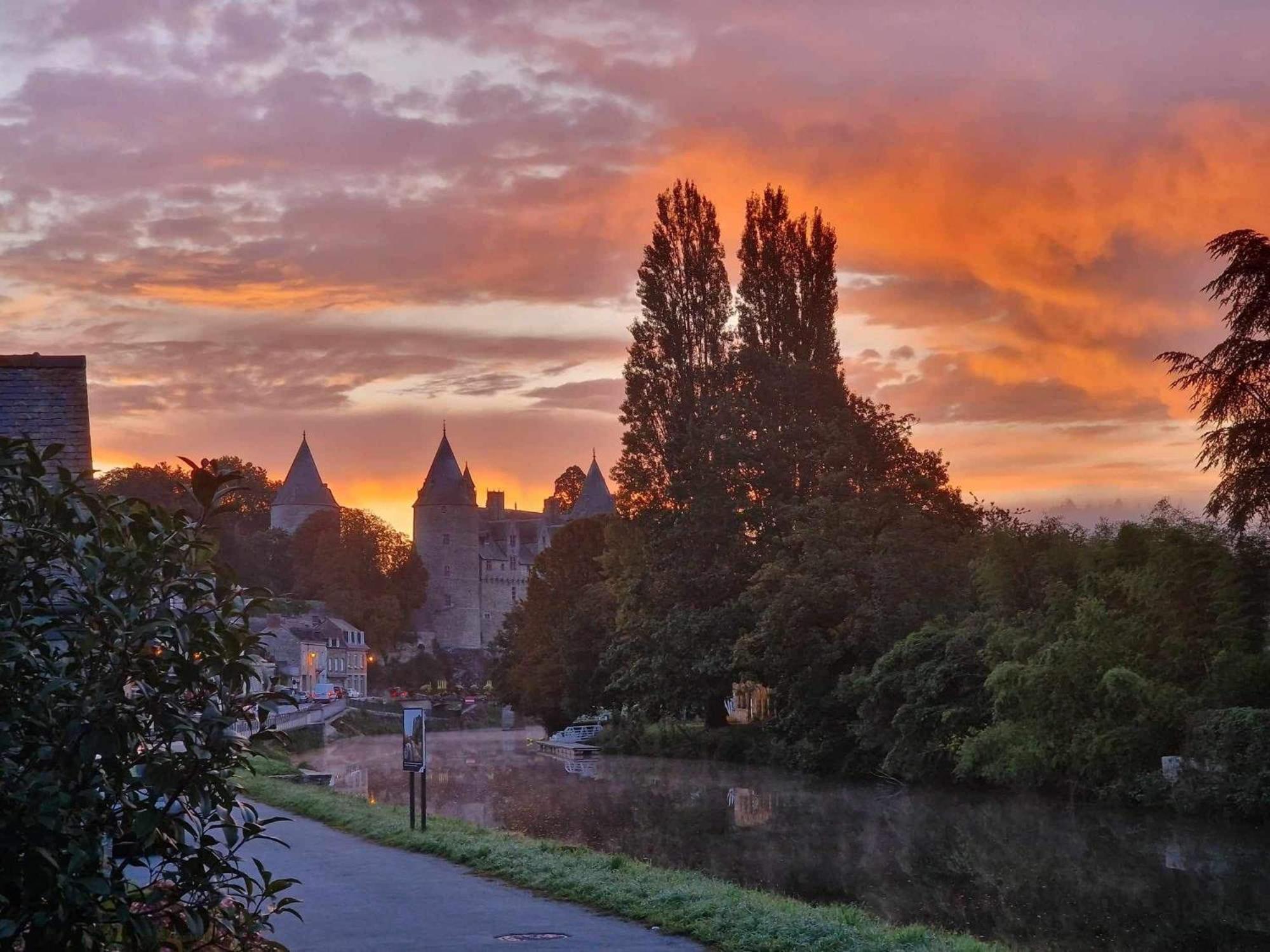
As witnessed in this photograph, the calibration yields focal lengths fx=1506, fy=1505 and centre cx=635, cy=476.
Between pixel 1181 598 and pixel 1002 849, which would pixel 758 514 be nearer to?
pixel 1181 598

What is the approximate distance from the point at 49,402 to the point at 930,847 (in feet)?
49.0

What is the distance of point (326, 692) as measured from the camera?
105 meters

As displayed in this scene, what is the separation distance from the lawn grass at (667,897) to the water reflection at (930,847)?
306 cm

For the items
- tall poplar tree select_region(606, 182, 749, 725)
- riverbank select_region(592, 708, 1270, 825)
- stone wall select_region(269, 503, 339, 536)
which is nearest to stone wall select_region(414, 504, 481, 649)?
stone wall select_region(269, 503, 339, 536)

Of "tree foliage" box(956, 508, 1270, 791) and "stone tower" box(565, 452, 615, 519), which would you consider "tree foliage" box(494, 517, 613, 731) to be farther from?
"stone tower" box(565, 452, 615, 519)

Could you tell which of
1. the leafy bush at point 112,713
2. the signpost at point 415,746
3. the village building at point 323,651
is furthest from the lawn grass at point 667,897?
the village building at point 323,651

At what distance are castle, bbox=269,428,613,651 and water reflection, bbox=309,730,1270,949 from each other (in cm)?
10216

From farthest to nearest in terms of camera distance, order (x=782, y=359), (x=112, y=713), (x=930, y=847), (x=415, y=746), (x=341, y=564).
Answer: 1. (x=341, y=564)
2. (x=782, y=359)
3. (x=930, y=847)
4. (x=415, y=746)
5. (x=112, y=713)

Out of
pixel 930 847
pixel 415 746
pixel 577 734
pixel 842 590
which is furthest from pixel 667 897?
pixel 577 734

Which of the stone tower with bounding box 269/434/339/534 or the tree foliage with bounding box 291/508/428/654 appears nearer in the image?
the tree foliage with bounding box 291/508/428/654

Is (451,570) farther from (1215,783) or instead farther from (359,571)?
(1215,783)

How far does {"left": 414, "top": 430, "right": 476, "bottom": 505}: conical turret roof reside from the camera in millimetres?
146625

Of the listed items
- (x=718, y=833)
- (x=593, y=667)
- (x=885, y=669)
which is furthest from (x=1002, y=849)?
(x=593, y=667)

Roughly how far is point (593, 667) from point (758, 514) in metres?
15.2
